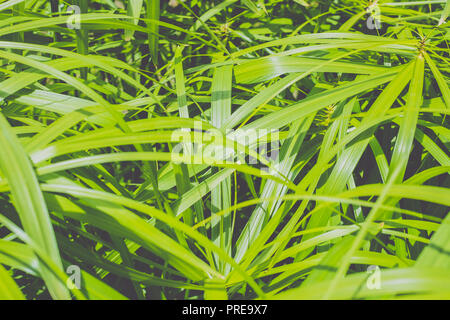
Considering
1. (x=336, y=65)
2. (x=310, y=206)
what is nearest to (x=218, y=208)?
(x=310, y=206)

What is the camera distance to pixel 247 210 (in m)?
0.65

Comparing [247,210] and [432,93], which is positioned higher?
[432,93]

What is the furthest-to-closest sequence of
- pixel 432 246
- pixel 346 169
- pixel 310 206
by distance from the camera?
pixel 310 206
pixel 346 169
pixel 432 246

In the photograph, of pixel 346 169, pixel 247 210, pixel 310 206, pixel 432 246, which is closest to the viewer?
pixel 432 246

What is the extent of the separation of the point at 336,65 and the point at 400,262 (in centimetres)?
29

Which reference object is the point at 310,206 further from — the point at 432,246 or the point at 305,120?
the point at 432,246

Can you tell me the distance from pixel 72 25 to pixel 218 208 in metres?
0.36

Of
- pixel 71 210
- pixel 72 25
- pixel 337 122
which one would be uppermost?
pixel 72 25

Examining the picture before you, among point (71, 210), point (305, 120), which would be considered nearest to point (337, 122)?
point (305, 120)
